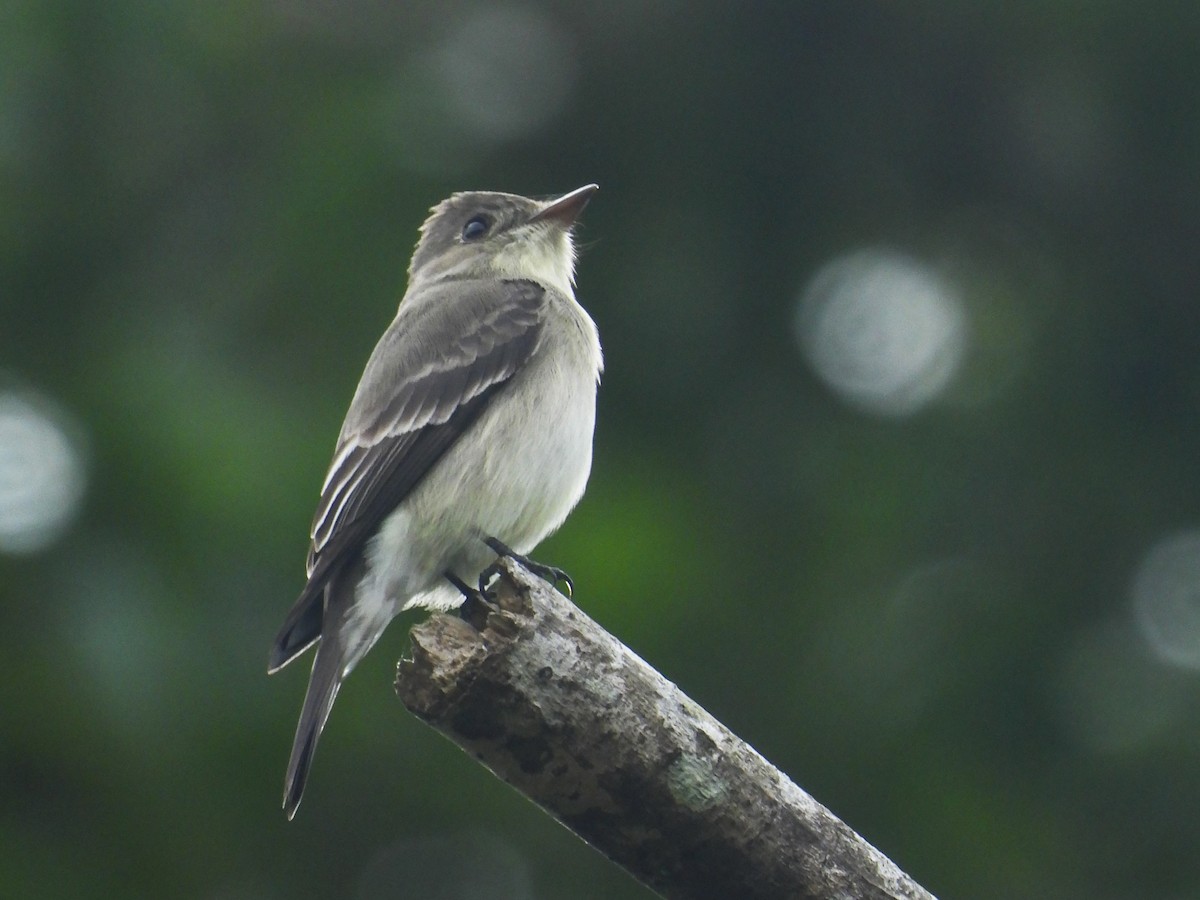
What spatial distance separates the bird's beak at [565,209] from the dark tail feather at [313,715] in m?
2.19

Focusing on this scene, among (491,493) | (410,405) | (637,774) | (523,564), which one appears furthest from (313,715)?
(637,774)

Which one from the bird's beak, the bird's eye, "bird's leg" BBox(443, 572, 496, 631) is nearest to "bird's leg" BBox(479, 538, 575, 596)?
"bird's leg" BBox(443, 572, 496, 631)

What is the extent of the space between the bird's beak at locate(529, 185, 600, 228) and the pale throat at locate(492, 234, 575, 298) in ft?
0.24

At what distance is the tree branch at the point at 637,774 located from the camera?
3527 millimetres

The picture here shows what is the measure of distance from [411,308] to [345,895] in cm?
278

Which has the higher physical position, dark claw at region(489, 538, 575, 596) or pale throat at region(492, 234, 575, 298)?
pale throat at region(492, 234, 575, 298)

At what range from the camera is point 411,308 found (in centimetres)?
641

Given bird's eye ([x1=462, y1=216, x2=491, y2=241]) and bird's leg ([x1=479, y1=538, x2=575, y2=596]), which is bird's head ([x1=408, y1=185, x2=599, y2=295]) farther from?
bird's leg ([x1=479, y1=538, x2=575, y2=596])

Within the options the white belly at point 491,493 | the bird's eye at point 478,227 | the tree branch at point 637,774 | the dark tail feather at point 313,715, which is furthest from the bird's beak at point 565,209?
the tree branch at point 637,774

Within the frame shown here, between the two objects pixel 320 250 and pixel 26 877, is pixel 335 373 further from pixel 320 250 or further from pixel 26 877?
pixel 26 877

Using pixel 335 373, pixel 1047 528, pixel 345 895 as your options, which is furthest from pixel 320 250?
pixel 1047 528

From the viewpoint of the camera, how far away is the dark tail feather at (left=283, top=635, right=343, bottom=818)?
179 inches

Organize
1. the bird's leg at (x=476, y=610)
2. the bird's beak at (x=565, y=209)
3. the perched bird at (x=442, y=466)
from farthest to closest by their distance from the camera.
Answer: the bird's beak at (x=565, y=209), the perched bird at (x=442, y=466), the bird's leg at (x=476, y=610)

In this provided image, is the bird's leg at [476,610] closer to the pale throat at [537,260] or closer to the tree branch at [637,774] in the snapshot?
the tree branch at [637,774]
